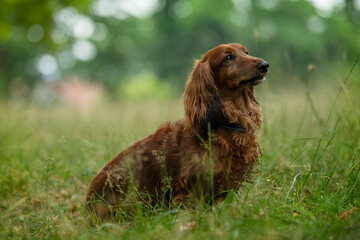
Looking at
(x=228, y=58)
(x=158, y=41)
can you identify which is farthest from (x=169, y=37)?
(x=228, y=58)

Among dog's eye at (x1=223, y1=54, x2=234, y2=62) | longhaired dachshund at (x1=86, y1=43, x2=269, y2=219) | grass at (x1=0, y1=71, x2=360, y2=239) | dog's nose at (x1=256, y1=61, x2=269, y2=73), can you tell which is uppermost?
dog's eye at (x1=223, y1=54, x2=234, y2=62)

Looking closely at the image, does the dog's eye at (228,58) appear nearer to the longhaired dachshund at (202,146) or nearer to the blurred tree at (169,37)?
the longhaired dachshund at (202,146)

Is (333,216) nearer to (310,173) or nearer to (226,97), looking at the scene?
(310,173)

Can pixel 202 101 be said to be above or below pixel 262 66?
below

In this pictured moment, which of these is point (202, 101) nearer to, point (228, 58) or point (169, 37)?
point (228, 58)

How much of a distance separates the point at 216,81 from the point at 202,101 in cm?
24

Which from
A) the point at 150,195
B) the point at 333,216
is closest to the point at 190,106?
the point at 150,195

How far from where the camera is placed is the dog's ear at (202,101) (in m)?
2.56

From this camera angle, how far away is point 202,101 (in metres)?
2.63

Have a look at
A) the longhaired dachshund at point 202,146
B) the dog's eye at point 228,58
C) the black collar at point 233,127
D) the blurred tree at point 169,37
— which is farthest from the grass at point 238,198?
the blurred tree at point 169,37

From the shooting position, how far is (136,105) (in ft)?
22.2

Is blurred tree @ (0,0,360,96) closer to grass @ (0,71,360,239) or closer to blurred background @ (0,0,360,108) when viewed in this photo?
blurred background @ (0,0,360,108)

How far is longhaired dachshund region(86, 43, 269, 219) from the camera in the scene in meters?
2.42

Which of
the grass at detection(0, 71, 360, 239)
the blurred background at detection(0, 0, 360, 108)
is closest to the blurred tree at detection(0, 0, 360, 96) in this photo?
the blurred background at detection(0, 0, 360, 108)
